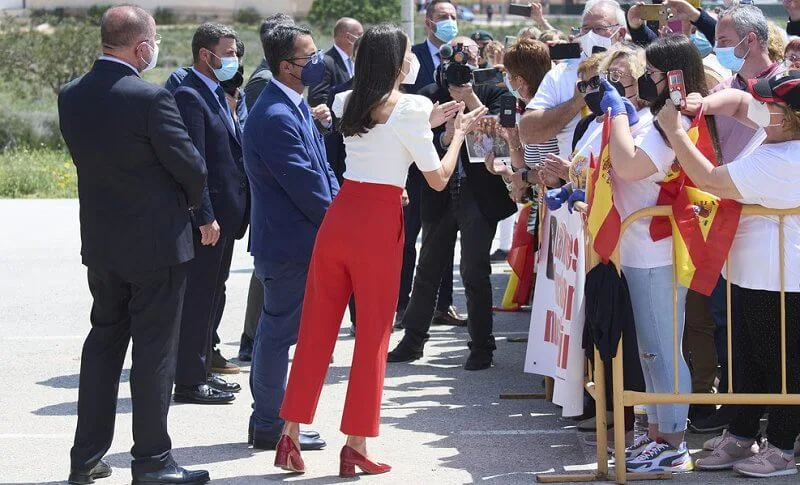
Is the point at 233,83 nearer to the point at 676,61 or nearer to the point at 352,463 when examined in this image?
the point at 352,463

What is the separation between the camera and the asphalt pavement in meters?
5.68

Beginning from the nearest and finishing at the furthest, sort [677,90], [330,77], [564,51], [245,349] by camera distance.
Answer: [677,90], [564,51], [245,349], [330,77]

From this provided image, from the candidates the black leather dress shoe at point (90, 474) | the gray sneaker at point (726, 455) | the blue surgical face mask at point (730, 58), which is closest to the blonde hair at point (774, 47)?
the blue surgical face mask at point (730, 58)

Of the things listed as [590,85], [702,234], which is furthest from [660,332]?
[590,85]

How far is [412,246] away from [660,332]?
12.4 feet

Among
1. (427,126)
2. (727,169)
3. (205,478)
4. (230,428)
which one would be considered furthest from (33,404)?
(727,169)

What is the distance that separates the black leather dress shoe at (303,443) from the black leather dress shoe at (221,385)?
117 cm

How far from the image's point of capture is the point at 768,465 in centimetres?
539

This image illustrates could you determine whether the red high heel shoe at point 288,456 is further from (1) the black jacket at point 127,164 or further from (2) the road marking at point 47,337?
(2) the road marking at point 47,337

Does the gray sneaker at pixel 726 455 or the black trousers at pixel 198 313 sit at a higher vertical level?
the black trousers at pixel 198 313

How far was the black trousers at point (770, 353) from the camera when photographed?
5.34m

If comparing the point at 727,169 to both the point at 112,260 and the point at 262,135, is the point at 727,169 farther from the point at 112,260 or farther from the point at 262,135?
the point at 112,260

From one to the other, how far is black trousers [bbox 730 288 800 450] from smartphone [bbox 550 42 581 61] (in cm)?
220

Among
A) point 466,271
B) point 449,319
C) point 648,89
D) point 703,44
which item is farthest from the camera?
point 449,319
